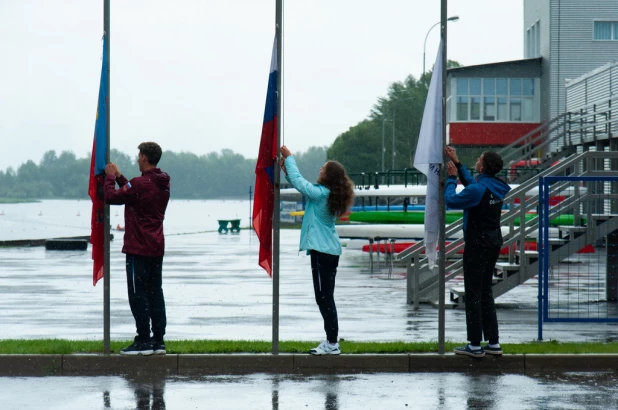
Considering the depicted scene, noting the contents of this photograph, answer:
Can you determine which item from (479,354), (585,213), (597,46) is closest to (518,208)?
(585,213)

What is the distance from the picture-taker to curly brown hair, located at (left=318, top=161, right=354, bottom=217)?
1073cm

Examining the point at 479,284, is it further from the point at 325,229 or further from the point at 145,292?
the point at 145,292

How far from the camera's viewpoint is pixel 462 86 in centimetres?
6069

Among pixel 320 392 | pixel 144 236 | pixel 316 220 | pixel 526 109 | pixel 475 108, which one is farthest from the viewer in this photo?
pixel 526 109

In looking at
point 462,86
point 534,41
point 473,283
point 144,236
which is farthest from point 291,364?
point 534,41

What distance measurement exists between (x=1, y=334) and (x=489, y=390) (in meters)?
6.45

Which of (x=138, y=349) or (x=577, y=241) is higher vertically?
(x=577, y=241)

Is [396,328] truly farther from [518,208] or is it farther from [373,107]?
[373,107]

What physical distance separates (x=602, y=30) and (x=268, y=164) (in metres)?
50.2

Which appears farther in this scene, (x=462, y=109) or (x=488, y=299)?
(x=462, y=109)

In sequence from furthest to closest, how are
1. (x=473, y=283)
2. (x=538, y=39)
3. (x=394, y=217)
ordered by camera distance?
(x=538, y=39) → (x=394, y=217) → (x=473, y=283)

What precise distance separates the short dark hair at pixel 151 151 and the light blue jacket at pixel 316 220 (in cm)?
127

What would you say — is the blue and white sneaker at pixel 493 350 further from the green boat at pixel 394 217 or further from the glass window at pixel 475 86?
the glass window at pixel 475 86

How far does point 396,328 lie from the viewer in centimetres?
1403
